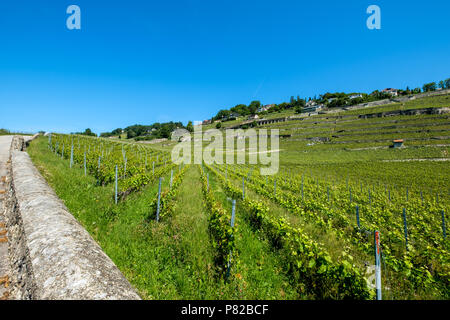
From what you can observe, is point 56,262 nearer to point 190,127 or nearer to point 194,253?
point 194,253

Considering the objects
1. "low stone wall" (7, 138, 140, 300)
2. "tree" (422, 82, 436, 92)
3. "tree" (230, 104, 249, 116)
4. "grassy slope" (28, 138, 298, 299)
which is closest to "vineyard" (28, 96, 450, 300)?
"grassy slope" (28, 138, 298, 299)

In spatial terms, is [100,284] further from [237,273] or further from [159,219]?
[159,219]

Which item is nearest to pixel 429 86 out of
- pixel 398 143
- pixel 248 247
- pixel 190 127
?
pixel 398 143

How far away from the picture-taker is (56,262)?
7.62 ft

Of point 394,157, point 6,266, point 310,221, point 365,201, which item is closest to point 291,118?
point 394,157

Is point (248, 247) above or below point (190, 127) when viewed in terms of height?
below

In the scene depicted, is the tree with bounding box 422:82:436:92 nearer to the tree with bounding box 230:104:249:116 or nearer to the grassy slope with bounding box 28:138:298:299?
the tree with bounding box 230:104:249:116

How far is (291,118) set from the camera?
108 meters

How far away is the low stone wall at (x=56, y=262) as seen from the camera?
199 cm

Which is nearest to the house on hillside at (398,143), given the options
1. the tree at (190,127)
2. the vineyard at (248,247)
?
the vineyard at (248,247)

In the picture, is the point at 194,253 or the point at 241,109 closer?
the point at 194,253

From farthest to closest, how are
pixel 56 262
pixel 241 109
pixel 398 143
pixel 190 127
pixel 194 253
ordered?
1. pixel 241 109
2. pixel 190 127
3. pixel 398 143
4. pixel 194 253
5. pixel 56 262

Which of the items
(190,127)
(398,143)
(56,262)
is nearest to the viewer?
(56,262)
